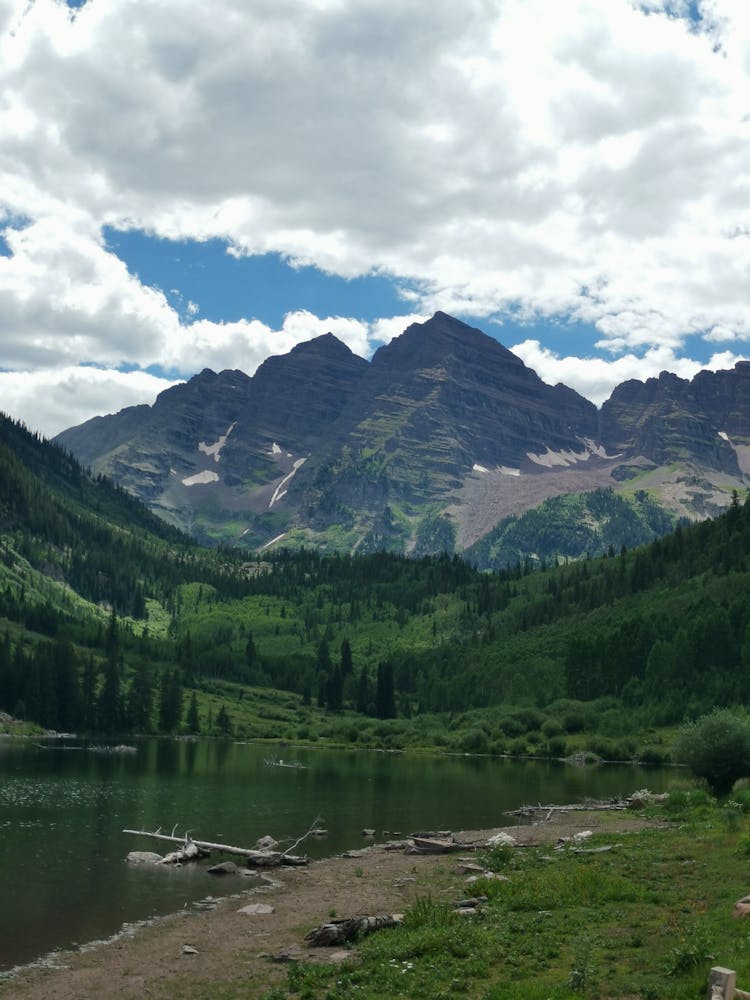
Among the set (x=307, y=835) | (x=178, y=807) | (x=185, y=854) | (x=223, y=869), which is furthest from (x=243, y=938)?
(x=178, y=807)

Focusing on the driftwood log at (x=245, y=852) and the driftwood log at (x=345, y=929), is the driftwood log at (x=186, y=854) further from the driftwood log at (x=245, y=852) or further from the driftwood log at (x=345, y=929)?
the driftwood log at (x=345, y=929)

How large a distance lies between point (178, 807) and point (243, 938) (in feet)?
172

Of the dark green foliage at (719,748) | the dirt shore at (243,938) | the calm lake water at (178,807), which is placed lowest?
the calm lake water at (178,807)

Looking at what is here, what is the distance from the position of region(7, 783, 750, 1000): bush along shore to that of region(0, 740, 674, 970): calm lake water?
5.08 meters

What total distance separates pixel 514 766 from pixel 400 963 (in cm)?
13904

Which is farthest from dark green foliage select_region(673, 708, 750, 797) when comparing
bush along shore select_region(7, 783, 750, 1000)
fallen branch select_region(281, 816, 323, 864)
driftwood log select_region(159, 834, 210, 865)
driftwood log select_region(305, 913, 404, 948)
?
driftwood log select_region(305, 913, 404, 948)

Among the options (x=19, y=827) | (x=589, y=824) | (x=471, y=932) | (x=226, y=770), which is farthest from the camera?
(x=226, y=770)

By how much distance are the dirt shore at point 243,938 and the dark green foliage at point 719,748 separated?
34767 millimetres

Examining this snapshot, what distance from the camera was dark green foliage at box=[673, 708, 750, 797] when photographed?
8919 centimetres

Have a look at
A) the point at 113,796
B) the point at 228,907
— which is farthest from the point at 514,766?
the point at 228,907

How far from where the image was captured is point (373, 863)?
6588cm

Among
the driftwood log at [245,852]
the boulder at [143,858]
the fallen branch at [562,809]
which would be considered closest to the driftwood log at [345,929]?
the driftwood log at [245,852]

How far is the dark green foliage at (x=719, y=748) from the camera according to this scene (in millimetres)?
89188

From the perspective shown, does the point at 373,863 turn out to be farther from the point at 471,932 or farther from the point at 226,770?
the point at 226,770
